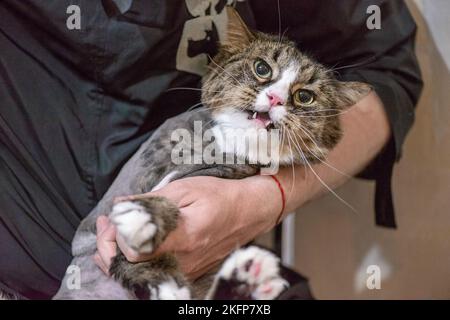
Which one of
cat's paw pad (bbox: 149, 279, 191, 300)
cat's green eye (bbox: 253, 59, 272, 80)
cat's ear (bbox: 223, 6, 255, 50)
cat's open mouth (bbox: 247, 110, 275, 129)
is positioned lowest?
cat's paw pad (bbox: 149, 279, 191, 300)

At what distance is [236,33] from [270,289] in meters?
0.40

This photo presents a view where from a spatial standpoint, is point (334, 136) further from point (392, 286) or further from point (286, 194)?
point (392, 286)

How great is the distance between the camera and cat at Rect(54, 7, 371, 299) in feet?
2.44

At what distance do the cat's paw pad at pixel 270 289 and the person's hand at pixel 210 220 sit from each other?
70 millimetres

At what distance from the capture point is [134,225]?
0.65 metres

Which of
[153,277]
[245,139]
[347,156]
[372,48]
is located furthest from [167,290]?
[372,48]

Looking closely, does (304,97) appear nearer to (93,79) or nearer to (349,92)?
(349,92)

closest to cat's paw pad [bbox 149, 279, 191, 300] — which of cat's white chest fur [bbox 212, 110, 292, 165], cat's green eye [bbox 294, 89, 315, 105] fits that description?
cat's white chest fur [bbox 212, 110, 292, 165]

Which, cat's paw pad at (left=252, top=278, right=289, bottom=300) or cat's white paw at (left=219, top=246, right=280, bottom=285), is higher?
cat's white paw at (left=219, top=246, right=280, bottom=285)

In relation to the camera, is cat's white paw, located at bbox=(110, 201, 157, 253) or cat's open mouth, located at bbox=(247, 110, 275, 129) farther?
cat's open mouth, located at bbox=(247, 110, 275, 129)

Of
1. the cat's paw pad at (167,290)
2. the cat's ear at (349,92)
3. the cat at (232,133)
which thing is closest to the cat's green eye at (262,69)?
the cat at (232,133)

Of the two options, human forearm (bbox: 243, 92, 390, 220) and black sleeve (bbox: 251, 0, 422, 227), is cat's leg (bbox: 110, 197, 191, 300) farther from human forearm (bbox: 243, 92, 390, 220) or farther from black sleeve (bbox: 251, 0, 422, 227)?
black sleeve (bbox: 251, 0, 422, 227)

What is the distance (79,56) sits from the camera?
31.9 inches

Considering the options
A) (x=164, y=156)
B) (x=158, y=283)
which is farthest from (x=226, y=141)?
(x=158, y=283)
